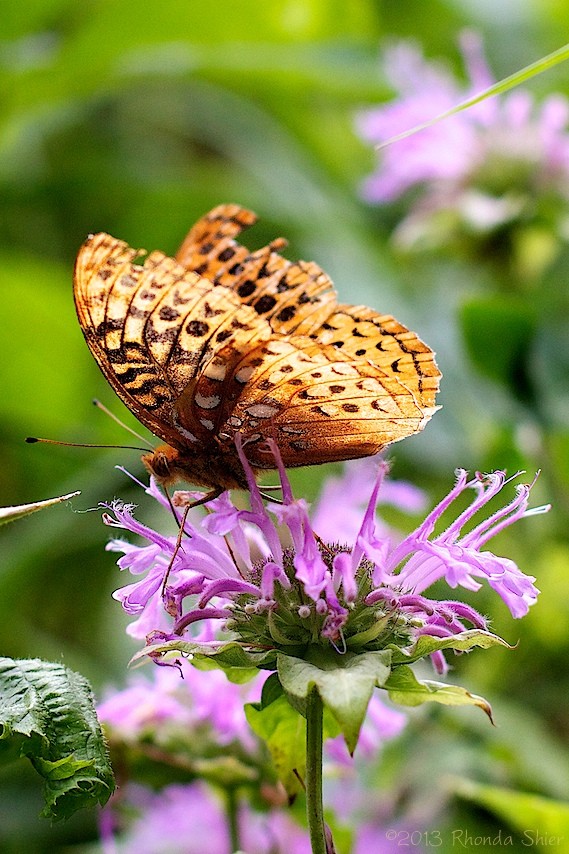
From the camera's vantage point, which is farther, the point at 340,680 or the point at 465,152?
the point at 465,152

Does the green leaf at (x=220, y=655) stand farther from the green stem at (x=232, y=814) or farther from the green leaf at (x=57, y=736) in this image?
the green stem at (x=232, y=814)

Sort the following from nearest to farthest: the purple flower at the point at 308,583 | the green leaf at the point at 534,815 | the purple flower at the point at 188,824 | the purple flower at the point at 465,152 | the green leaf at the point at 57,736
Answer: the green leaf at the point at 57,736 < the purple flower at the point at 308,583 < the green leaf at the point at 534,815 < the purple flower at the point at 188,824 < the purple flower at the point at 465,152

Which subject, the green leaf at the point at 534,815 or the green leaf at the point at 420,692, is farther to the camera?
the green leaf at the point at 534,815

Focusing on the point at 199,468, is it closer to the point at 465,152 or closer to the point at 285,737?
the point at 285,737

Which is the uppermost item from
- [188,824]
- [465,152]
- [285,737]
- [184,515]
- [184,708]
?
[465,152]

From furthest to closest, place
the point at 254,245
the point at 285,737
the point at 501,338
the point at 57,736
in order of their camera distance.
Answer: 1. the point at 254,245
2. the point at 501,338
3. the point at 285,737
4. the point at 57,736

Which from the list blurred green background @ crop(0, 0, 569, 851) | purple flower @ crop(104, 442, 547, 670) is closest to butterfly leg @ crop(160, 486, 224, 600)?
purple flower @ crop(104, 442, 547, 670)

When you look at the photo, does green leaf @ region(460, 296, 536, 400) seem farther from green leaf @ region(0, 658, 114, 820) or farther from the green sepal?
green leaf @ region(0, 658, 114, 820)

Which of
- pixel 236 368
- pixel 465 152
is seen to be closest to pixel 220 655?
pixel 236 368

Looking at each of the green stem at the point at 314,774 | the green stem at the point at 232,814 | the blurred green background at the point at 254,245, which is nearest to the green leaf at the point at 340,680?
the green stem at the point at 314,774
